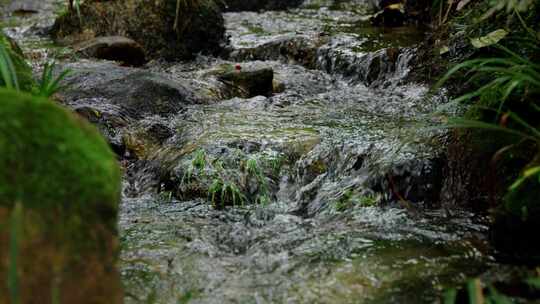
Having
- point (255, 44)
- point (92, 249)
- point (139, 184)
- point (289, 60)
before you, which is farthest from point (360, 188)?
point (255, 44)

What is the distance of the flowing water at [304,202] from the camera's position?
274cm

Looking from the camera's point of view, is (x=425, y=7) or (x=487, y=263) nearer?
(x=487, y=263)

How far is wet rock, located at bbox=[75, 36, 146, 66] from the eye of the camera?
24.8ft

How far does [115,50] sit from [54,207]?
6250 millimetres

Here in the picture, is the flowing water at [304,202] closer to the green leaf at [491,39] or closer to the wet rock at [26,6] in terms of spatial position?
the green leaf at [491,39]

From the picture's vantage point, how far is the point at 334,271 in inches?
111

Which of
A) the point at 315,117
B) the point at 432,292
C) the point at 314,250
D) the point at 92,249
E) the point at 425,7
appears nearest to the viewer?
the point at 92,249

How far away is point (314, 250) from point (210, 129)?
88.1 inches

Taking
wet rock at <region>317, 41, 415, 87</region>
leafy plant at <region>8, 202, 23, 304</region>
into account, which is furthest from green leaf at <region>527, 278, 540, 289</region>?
wet rock at <region>317, 41, 415, 87</region>

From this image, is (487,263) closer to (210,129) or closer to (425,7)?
(210,129)

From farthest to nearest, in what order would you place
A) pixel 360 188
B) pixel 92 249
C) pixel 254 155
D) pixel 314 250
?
1. pixel 254 155
2. pixel 360 188
3. pixel 314 250
4. pixel 92 249

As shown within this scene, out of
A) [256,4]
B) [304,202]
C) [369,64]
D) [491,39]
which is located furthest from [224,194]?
[256,4]

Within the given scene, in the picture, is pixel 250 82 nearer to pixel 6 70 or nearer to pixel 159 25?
pixel 159 25

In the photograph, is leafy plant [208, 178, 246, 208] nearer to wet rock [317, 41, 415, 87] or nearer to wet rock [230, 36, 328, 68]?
wet rock [317, 41, 415, 87]
